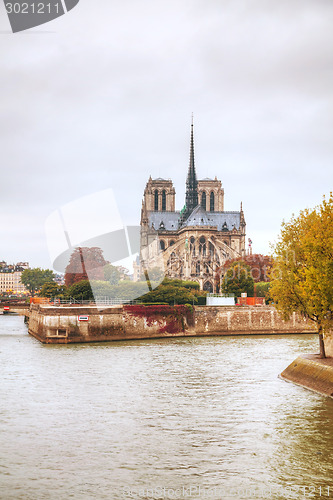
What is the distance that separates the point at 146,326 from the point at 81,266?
44.3 metres

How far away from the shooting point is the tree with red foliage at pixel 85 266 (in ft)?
280

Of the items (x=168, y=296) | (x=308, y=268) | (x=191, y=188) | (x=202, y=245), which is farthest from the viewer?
(x=191, y=188)

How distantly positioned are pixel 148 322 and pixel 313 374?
2494cm

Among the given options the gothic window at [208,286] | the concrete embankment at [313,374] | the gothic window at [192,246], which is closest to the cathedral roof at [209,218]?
the gothic window at [192,246]

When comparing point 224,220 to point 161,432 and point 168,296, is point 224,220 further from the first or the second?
point 161,432

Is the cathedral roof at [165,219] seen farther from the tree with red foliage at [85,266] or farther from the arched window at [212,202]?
the tree with red foliage at [85,266]

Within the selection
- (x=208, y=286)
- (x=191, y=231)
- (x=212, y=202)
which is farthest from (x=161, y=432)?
(x=212, y=202)

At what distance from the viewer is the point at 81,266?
9019 cm

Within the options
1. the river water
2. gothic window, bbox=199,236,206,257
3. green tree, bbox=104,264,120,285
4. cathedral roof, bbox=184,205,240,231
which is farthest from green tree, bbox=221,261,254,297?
cathedral roof, bbox=184,205,240,231

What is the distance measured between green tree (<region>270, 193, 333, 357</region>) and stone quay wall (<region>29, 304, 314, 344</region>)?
14.7 meters

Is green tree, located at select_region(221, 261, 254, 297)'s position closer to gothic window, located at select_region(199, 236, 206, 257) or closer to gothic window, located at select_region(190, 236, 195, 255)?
gothic window, located at select_region(190, 236, 195, 255)

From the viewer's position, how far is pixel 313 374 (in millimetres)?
23172

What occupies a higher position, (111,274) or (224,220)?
(224,220)

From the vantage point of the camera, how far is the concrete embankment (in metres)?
21.9
